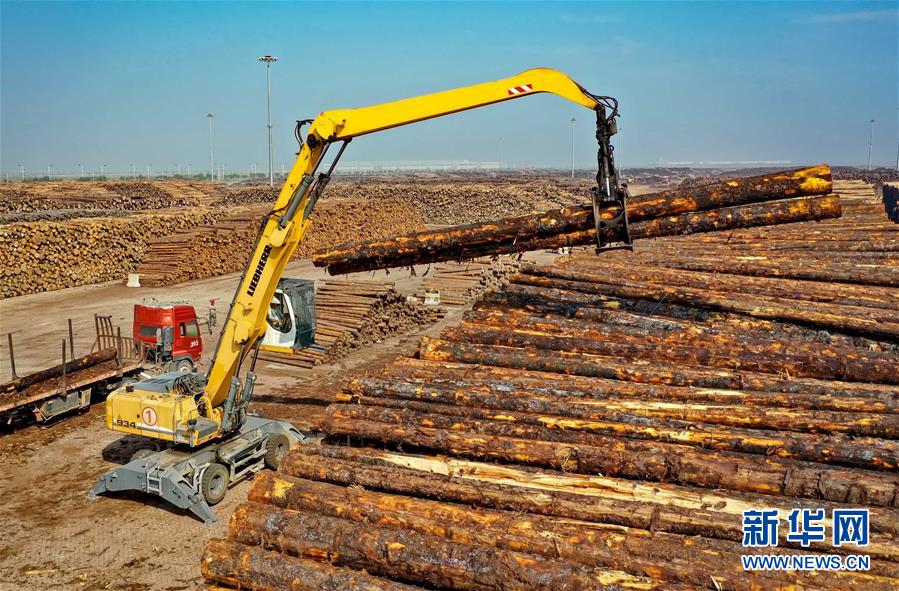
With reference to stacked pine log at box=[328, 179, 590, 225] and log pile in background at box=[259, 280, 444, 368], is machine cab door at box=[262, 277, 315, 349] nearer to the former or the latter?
log pile in background at box=[259, 280, 444, 368]

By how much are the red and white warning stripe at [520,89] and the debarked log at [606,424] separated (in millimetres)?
4337

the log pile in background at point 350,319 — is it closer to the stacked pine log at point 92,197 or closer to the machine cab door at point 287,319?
the machine cab door at point 287,319

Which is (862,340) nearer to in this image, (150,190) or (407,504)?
(407,504)

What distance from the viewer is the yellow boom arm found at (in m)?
9.23

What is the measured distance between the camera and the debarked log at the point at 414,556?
4629 millimetres

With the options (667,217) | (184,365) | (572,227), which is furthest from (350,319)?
(667,217)

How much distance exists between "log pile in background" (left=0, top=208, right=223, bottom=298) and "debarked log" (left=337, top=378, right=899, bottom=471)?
88.6 ft

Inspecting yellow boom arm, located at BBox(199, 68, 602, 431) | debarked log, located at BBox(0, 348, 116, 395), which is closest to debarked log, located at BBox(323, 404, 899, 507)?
yellow boom arm, located at BBox(199, 68, 602, 431)

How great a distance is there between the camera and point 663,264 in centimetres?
1136

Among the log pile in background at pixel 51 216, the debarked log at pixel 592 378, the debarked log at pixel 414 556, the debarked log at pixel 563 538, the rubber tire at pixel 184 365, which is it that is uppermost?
the log pile in background at pixel 51 216

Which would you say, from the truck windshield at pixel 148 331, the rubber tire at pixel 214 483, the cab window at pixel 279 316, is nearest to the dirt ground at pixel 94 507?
the rubber tire at pixel 214 483

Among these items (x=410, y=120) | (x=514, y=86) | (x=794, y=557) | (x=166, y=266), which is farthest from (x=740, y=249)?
(x=166, y=266)

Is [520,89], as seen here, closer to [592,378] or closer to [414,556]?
Result: [592,378]

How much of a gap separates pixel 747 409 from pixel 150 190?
191ft
